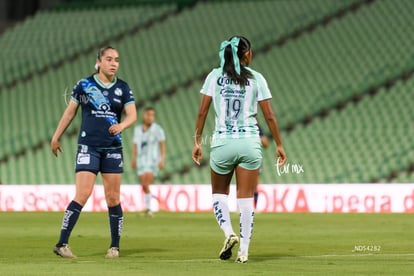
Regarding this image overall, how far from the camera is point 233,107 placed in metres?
10.6

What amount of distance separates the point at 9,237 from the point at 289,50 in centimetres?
2151

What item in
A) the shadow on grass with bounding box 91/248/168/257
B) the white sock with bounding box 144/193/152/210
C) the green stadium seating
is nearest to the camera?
the shadow on grass with bounding box 91/248/168/257

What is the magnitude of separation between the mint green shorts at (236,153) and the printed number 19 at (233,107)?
25 centimetres

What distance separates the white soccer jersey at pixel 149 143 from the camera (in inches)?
862

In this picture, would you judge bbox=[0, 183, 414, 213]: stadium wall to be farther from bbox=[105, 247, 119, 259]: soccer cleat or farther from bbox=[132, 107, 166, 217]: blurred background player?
bbox=[105, 247, 119, 259]: soccer cleat

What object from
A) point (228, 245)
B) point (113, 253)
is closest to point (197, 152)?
point (228, 245)

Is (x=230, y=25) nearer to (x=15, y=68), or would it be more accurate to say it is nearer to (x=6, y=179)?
(x=15, y=68)

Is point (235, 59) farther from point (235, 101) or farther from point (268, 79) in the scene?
point (268, 79)

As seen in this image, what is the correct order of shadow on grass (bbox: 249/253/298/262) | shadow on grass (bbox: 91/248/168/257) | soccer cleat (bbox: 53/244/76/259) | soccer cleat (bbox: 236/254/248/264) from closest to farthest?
soccer cleat (bbox: 236/254/248/264) < shadow on grass (bbox: 249/253/298/262) < soccer cleat (bbox: 53/244/76/259) < shadow on grass (bbox: 91/248/168/257)

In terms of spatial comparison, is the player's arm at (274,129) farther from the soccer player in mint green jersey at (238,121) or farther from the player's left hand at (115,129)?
the player's left hand at (115,129)

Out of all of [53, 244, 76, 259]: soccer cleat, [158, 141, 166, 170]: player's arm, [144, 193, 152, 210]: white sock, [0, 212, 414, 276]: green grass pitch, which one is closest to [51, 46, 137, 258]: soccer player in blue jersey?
[53, 244, 76, 259]: soccer cleat

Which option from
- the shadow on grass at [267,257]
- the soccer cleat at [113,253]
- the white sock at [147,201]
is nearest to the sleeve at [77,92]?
the soccer cleat at [113,253]

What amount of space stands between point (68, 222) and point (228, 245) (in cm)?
184

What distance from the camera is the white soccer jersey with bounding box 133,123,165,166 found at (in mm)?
21906
